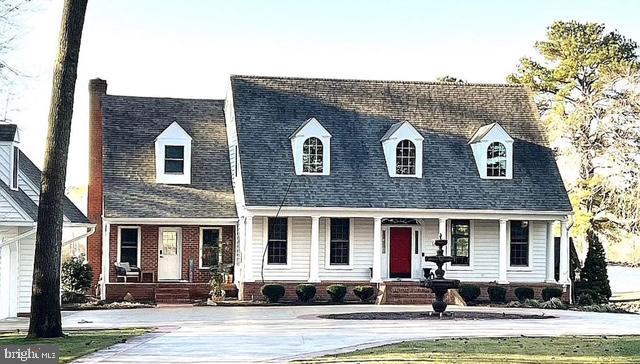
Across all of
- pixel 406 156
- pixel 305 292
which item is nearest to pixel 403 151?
pixel 406 156

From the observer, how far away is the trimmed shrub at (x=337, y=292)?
1427 inches

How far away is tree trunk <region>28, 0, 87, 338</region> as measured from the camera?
20.8 m

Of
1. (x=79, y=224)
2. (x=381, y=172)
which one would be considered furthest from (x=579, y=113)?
(x=79, y=224)

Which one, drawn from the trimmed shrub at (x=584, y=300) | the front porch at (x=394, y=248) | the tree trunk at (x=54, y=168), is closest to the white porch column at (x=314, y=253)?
the front porch at (x=394, y=248)

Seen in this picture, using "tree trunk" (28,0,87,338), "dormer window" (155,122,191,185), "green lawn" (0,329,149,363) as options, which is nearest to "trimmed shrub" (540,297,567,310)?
"dormer window" (155,122,191,185)

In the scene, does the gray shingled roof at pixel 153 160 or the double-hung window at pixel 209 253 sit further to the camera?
the double-hung window at pixel 209 253

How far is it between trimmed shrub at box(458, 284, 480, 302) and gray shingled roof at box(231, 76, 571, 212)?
9.61 feet

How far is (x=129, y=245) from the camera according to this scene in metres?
38.6

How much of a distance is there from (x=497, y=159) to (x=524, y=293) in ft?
17.4

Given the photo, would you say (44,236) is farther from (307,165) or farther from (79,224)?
(307,165)

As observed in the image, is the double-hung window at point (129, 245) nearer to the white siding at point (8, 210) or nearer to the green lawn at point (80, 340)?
the white siding at point (8, 210)

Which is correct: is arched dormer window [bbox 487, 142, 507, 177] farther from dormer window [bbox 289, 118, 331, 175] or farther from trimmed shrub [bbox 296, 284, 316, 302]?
trimmed shrub [bbox 296, 284, 316, 302]

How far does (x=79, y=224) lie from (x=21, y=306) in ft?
10.5

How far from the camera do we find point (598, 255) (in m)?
39.7
